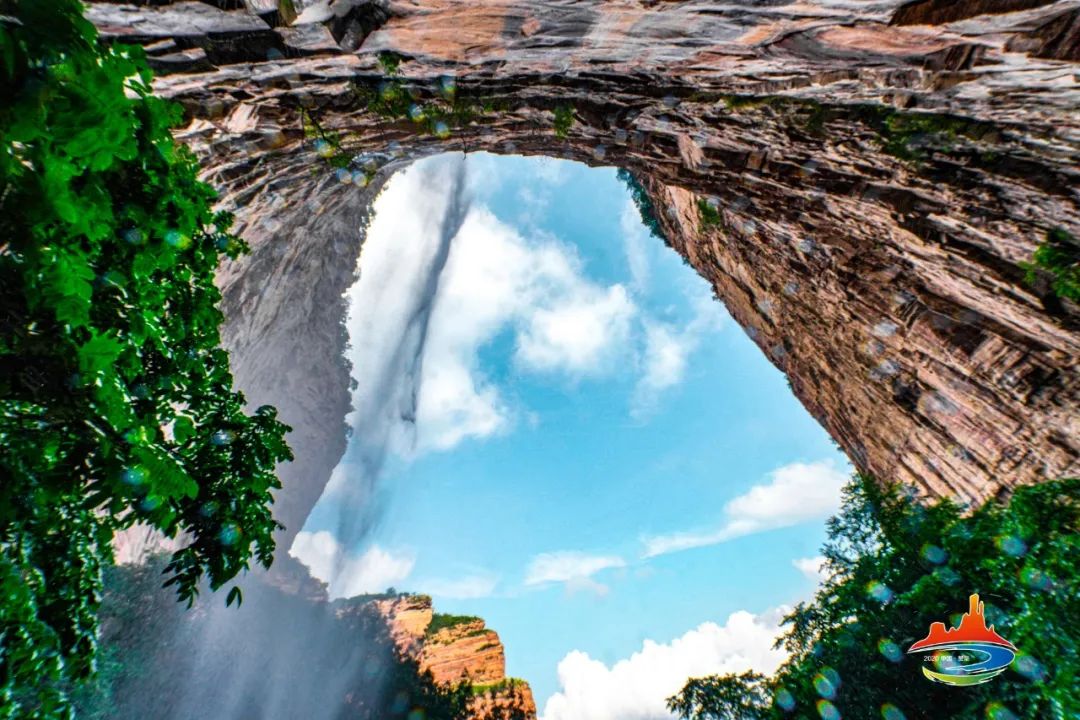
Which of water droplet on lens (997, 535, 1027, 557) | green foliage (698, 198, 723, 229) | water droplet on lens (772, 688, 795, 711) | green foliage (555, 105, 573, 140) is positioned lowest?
water droplet on lens (772, 688, 795, 711)

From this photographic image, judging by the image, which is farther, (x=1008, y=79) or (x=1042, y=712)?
(x=1042, y=712)

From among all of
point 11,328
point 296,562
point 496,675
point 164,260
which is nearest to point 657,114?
point 164,260

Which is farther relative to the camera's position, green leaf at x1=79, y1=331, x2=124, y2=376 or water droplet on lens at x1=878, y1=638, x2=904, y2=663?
water droplet on lens at x1=878, y1=638, x2=904, y2=663

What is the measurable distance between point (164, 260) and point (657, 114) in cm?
688

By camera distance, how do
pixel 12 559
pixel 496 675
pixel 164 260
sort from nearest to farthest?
pixel 12 559 → pixel 164 260 → pixel 496 675

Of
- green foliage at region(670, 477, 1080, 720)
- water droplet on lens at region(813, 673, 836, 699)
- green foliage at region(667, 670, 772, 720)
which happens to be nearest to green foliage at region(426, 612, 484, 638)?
green foliage at region(667, 670, 772, 720)

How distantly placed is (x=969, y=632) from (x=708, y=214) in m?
9.65

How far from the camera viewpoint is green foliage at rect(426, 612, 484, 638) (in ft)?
96.4

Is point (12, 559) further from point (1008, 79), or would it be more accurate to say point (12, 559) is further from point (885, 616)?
point (885, 616)

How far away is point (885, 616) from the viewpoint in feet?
24.4

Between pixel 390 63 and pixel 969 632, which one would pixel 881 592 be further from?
pixel 390 63

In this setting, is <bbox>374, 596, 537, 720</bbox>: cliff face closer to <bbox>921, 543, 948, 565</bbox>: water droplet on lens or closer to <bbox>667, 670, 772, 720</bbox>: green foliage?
<bbox>667, 670, 772, 720</bbox>: green foliage

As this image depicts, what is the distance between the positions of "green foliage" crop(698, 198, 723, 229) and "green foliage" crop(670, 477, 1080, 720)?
7.49 m

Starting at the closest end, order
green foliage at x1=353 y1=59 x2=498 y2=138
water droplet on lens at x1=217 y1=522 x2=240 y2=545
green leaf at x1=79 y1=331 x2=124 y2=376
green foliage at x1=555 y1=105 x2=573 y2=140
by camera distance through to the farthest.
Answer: green leaf at x1=79 y1=331 x2=124 y2=376, water droplet on lens at x1=217 y1=522 x2=240 y2=545, green foliage at x1=353 y1=59 x2=498 y2=138, green foliage at x1=555 y1=105 x2=573 y2=140
